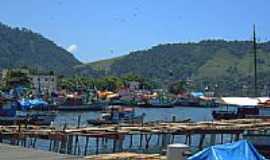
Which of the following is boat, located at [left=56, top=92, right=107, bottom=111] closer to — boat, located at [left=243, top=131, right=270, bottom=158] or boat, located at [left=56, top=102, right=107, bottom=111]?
boat, located at [left=56, top=102, right=107, bottom=111]

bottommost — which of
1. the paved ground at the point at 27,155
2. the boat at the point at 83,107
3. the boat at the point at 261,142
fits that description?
the boat at the point at 261,142

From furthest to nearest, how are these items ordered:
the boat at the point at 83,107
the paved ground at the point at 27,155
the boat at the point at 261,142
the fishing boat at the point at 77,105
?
the fishing boat at the point at 77,105, the boat at the point at 83,107, the boat at the point at 261,142, the paved ground at the point at 27,155

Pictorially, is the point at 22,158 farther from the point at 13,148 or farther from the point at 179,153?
the point at 179,153

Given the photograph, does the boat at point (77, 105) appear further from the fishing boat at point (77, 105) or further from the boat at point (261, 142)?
the boat at point (261, 142)

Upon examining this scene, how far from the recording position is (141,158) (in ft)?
83.9

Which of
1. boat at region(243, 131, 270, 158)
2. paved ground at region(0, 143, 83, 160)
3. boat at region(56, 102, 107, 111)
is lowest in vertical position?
boat at region(243, 131, 270, 158)

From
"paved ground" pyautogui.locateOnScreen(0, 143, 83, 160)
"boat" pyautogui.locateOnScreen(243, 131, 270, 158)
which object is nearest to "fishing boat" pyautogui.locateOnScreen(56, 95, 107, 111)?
"boat" pyautogui.locateOnScreen(243, 131, 270, 158)

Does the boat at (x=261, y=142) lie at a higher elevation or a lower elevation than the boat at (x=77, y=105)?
lower

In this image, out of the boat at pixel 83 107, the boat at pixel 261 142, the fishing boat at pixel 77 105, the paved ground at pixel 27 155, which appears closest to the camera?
the paved ground at pixel 27 155

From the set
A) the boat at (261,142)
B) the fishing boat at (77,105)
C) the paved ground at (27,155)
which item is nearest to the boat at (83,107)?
the fishing boat at (77,105)

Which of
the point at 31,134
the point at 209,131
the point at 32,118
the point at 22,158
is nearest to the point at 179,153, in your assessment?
the point at 22,158

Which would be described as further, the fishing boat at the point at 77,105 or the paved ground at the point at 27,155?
the fishing boat at the point at 77,105

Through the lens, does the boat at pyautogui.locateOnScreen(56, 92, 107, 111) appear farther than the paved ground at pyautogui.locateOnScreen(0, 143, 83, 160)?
Yes

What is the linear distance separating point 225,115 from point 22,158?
9472 cm
